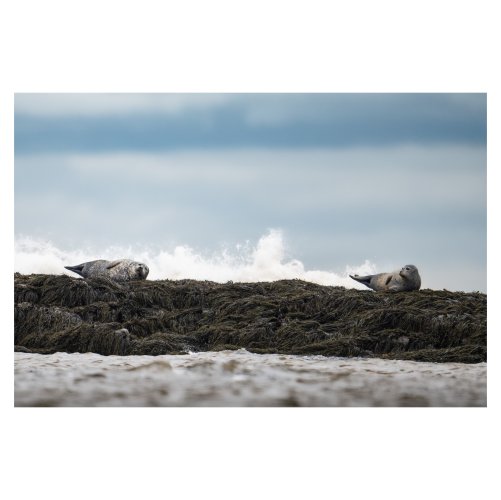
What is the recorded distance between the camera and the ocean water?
545cm

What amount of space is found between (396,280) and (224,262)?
6.01 feet

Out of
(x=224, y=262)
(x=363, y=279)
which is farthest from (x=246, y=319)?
(x=363, y=279)

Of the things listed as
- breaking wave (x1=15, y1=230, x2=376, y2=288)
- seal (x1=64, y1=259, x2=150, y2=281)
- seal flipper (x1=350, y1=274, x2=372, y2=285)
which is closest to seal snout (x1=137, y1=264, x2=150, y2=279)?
seal (x1=64, y1=259, x2=150, y2=281)

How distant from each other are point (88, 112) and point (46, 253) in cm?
143

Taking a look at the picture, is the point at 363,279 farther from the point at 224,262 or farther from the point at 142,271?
the point at 142,271

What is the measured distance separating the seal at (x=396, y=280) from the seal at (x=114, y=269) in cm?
235

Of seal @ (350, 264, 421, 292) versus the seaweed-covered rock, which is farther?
seal @ (350, 264, 421, 292)

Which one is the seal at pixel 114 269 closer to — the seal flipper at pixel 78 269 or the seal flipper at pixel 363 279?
the seal flipper at pixel 78 269

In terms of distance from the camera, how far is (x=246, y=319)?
6473mm

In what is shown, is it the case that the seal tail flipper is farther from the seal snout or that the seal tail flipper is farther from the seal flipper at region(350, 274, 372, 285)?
the seal flipper at region(350, 274, 372, 285)

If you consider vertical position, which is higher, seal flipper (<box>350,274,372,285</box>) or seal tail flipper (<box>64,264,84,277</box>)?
seal tail flipper (<box>64,264,84,277</box>)

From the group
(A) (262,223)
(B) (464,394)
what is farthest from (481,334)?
(A) (262,223)

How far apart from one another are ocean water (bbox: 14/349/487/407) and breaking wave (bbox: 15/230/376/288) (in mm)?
1342
